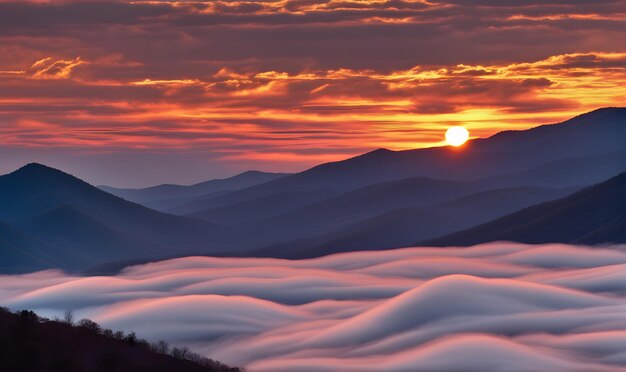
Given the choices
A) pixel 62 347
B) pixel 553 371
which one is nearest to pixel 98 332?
pixel 62 347

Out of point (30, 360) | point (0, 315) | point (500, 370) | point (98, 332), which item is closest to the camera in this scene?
point (30, 360)

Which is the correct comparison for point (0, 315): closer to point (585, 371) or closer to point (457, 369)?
point (457, 369)

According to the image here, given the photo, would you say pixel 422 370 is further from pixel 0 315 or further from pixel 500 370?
pixel 0 315

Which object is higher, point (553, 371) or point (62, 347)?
point (553, 371)

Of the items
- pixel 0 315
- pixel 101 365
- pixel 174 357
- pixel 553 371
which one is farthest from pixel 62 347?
pixel 553 371

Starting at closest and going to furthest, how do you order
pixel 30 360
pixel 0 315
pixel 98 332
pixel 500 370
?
pixel 30 360 → pixel 0 315 → pixel 98 332 → pixel 500 370

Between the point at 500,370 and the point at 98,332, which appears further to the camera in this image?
the point at 500,370
